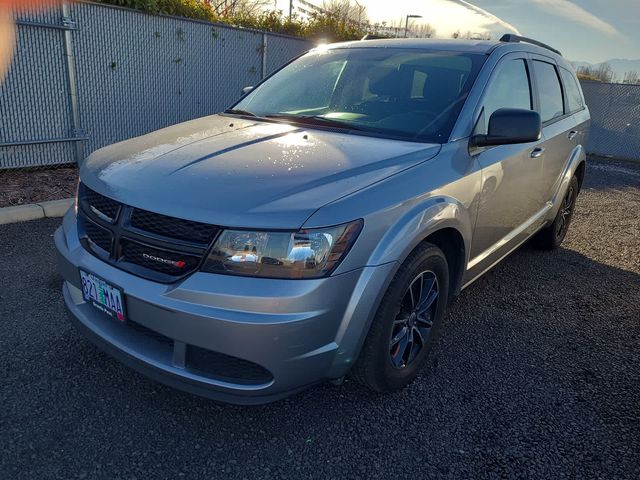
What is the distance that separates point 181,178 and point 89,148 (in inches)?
207

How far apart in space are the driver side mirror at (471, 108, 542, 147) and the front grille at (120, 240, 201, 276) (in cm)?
176

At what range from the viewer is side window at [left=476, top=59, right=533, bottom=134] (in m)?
2.98

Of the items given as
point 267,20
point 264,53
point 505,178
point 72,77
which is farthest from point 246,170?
point 267,20

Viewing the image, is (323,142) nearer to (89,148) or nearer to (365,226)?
(365,226)

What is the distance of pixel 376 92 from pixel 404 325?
1.54 m

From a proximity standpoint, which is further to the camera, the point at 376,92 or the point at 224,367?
the point at 376,92

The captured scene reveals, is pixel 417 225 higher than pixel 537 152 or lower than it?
lower

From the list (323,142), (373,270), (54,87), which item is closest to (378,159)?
(323,142)

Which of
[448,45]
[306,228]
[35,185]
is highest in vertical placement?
[448,45]

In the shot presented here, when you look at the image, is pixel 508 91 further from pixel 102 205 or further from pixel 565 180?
pixel 102 205

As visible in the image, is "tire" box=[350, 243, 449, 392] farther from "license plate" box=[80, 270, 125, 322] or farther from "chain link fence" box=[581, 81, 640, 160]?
"chain link fence" box=[581, 81, 640, 160]

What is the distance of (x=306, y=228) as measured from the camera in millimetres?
1887

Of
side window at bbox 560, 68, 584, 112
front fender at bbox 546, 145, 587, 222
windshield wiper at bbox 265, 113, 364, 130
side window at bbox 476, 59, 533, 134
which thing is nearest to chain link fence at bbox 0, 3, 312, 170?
windshield wiper at bbox 265, 113, 364, 130

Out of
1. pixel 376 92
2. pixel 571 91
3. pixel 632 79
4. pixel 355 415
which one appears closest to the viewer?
pixel 355 415
